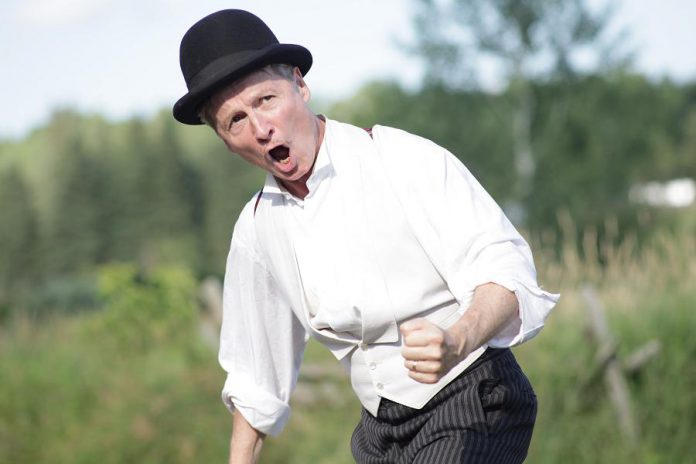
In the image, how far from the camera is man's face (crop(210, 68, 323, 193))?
253cm

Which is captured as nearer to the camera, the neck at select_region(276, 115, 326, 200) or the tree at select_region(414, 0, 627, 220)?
the neck at select_region(276, 115, 326, 200)

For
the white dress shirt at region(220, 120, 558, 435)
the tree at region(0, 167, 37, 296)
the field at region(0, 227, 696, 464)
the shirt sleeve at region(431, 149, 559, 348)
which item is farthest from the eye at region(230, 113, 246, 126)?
the tree at region(0, 167, 37, 296)

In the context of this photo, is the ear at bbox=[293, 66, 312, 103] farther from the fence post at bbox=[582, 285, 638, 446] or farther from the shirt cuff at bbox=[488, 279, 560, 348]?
the fence post at bbox=[582, 285, 638, 446]

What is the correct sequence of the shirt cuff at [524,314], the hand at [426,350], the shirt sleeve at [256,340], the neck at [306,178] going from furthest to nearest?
the shirt sleeve at [256,340] < the neck at [306,178] < the shirt cuff at [524,314] < the hand at [426,350]

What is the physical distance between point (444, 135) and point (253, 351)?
21.0 metres

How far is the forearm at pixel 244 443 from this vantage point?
286 centimetres

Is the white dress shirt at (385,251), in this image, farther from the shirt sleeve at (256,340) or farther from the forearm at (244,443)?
the forearm at (244,443)

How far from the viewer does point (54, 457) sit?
27.9 feet

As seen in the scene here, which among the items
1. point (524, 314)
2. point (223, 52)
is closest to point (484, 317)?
point (524, 314)

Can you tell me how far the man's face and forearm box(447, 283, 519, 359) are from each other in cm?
61

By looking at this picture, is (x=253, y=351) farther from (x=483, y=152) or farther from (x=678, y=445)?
(x=483, y=152)

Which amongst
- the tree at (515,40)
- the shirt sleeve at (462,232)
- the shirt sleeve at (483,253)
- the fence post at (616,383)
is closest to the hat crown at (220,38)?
the shirt sleeve at (462,232)

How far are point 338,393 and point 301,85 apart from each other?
5686 millimetres

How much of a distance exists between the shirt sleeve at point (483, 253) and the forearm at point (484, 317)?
23mm
